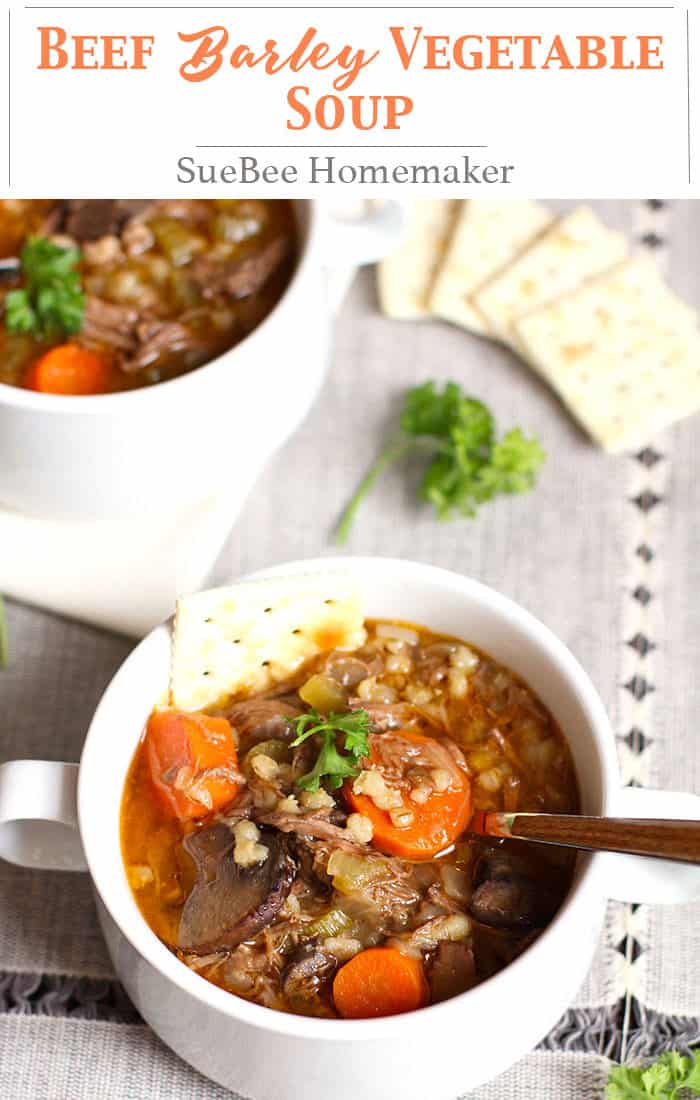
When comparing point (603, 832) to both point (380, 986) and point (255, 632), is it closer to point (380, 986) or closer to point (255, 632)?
point (380, 986)

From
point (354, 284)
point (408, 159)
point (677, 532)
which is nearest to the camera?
point (408, 159)

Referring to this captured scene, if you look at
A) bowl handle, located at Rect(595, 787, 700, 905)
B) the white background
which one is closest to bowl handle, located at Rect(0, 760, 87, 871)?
bowl handle, located at Rect(595, 787, 700, 905)

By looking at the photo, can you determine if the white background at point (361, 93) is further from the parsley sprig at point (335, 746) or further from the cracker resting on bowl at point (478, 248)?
the cracker resting on bowl at point (478, 248)

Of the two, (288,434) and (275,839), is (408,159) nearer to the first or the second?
(288,434)

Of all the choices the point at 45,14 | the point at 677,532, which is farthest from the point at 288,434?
the point at 45,14

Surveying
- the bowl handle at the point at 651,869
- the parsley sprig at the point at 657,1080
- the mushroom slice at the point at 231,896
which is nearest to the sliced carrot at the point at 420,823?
the mushroom slice at the point at 231,896
